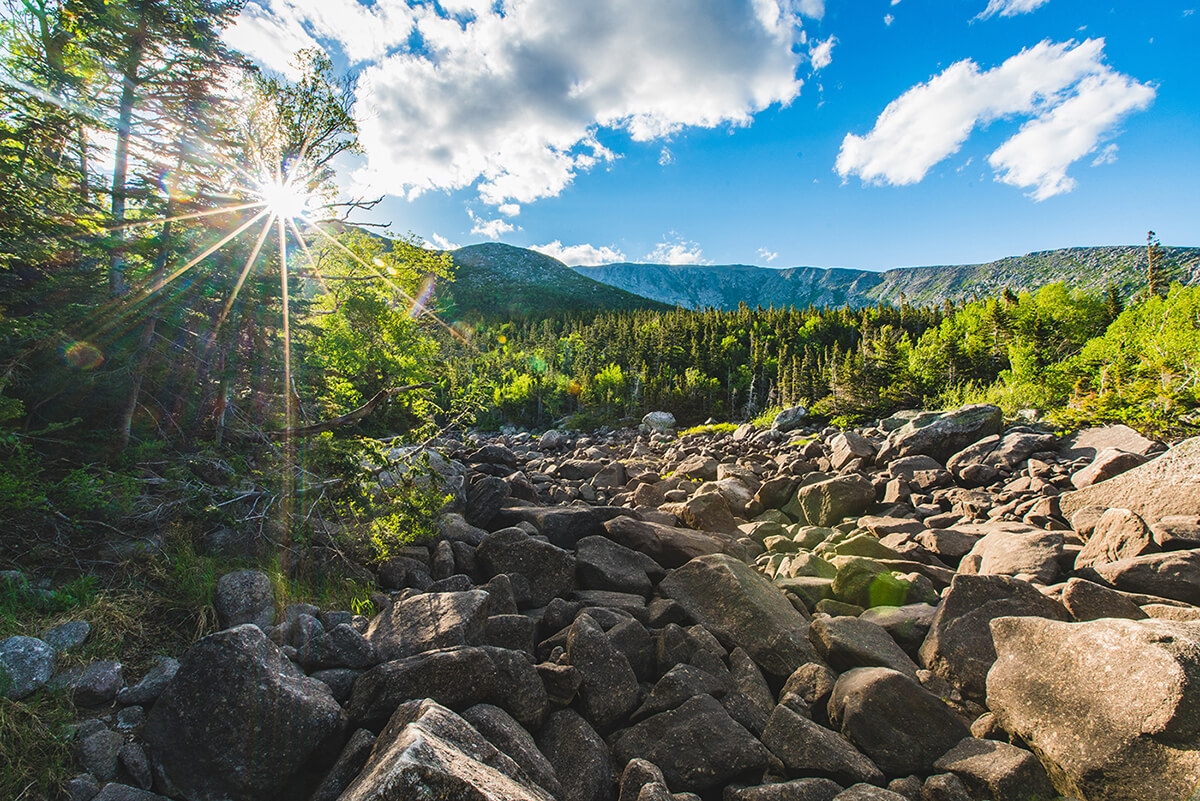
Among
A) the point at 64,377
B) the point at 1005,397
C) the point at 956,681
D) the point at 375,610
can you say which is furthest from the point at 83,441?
the point at 1005,397

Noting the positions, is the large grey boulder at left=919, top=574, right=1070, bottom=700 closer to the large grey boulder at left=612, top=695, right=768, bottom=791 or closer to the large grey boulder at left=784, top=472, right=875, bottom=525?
the large grey boulder at left=612, top=695, right=768, bottom=791

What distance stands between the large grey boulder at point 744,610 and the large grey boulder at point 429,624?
2.80m

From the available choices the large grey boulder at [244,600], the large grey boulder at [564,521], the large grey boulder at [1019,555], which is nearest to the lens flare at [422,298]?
the large grey boulder at [564,521]

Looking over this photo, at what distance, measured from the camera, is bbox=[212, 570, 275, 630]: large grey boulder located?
431 cm

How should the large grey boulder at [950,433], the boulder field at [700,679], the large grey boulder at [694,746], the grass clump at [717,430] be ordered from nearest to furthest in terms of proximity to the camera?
the boulder field at [700,679], the large grey boulder at [694,746], the large grey boulder at [950,433], the grass clump at [717,430]

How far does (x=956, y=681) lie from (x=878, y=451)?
1115 cm

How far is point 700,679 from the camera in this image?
422 centimetres

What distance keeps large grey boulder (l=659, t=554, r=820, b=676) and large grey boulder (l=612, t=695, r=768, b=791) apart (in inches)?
57.7

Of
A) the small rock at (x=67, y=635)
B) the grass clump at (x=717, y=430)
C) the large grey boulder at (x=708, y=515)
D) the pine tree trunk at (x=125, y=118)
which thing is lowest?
the grass clump at (x=717, y=430)

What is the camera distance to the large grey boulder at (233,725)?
9.27 feet

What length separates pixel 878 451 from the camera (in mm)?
14383

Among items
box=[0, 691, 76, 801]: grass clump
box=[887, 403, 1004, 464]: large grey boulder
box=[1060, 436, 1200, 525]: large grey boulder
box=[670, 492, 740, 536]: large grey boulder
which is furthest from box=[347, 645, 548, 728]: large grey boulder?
box=[887, 403, 1004, 464]: large grey boulder

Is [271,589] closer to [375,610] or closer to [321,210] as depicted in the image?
[375,610]

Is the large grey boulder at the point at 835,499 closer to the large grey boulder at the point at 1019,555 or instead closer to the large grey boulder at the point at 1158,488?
the large grey boulder at the point at 1019,555
